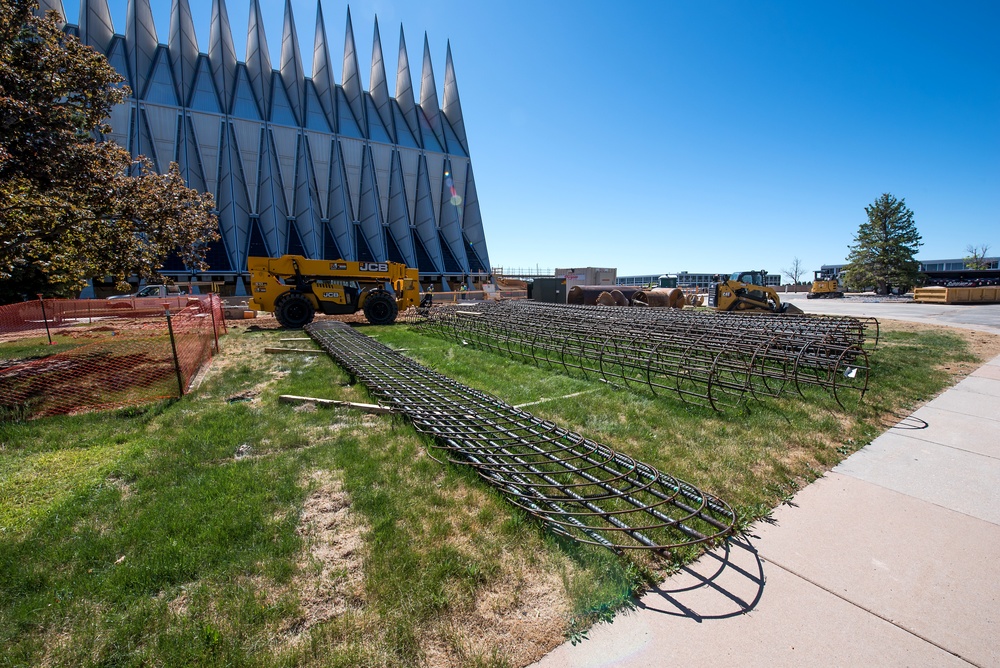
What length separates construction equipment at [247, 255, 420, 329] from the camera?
15.9m

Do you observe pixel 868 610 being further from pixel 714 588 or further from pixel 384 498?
pixel 384 498

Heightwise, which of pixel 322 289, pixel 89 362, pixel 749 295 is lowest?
pixel 89 362

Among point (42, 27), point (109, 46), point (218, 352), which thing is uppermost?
point (109, 46)

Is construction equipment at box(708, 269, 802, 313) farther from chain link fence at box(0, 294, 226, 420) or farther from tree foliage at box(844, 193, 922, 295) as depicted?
Result: tree foliage at box(844, 193, 922, 295)

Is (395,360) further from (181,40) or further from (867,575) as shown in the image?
(181,40)

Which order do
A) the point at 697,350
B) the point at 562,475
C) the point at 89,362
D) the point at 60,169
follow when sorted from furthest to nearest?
the point at 89,362 → the point at 697,350 → the point at 60,169 → the point at 562,475

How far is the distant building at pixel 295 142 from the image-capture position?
124ft

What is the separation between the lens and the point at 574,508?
3529 mm

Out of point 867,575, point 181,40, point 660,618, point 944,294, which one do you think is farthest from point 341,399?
point 181,40

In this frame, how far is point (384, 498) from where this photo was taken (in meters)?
3.63

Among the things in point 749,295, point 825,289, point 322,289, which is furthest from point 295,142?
point 825,289

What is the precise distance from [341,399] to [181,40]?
172 feet

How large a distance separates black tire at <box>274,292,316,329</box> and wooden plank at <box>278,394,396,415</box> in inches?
401

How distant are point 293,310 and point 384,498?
564 inches
